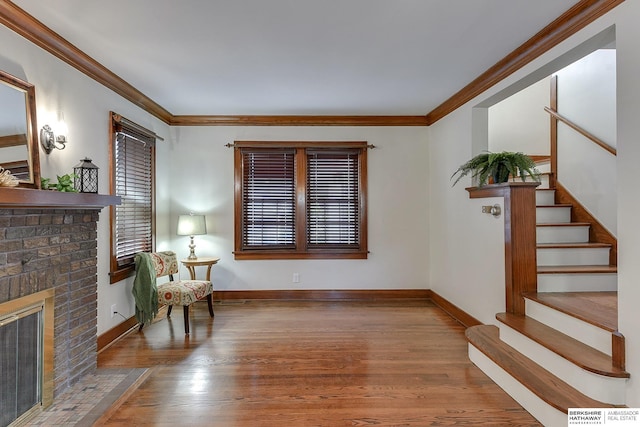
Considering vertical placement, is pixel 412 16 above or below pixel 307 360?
above

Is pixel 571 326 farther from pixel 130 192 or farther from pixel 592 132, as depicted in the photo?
pixel 130 192

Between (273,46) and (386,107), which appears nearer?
(273,46)

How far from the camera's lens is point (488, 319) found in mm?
3271

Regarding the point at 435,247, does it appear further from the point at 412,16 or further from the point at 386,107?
the point at 412,16

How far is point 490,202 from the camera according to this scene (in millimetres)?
3205

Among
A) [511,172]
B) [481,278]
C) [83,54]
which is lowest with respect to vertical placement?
[481,278]

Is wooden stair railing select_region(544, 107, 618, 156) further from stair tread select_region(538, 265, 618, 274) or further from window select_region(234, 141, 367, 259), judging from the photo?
window select_region(234, 141, 367, 259)

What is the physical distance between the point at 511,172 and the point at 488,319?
1.44 metres

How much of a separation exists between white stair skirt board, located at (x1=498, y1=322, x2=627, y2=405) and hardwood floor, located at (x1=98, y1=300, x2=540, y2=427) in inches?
13.4

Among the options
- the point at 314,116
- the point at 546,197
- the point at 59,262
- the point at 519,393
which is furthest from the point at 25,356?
the point at 546,197

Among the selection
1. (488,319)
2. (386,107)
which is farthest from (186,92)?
(488,319)

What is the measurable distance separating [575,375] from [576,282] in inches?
44.4

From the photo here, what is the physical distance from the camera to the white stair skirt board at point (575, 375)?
6.08 ft

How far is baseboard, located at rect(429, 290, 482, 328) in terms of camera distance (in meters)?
3.59
